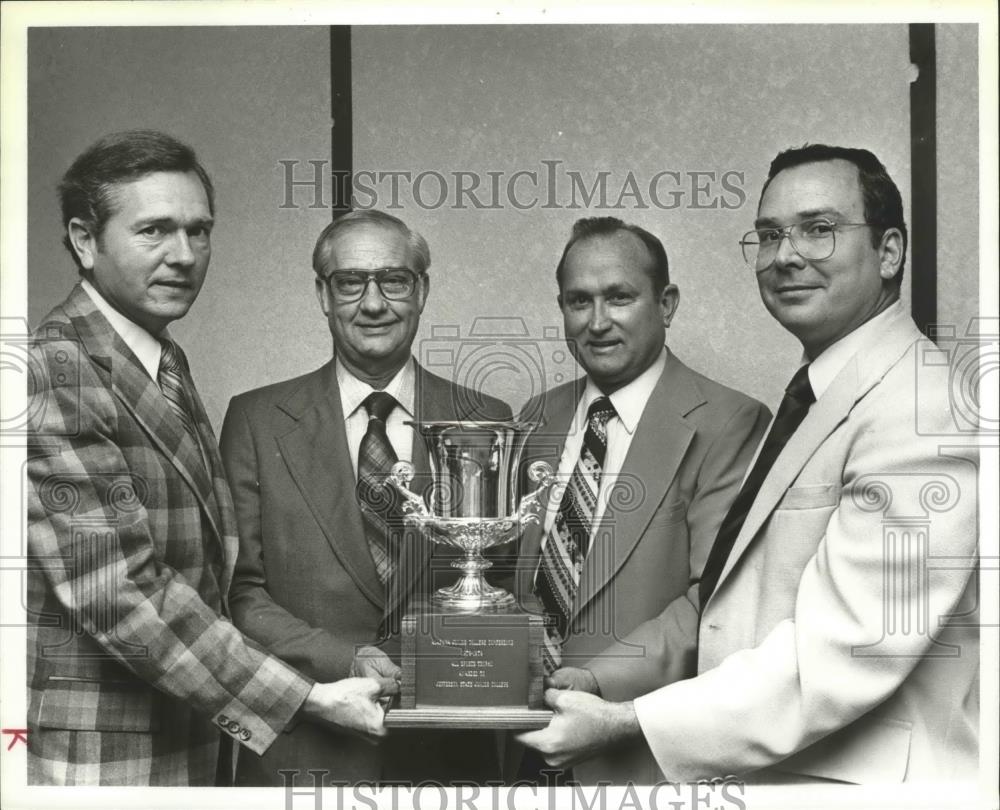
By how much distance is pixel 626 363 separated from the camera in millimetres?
2869

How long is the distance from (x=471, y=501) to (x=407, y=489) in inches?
7.3

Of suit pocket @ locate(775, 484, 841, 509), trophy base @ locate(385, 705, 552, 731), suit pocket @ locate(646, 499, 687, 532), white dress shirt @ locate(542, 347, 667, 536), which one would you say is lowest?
trophy base @ locate(385, 705, 552, 731)

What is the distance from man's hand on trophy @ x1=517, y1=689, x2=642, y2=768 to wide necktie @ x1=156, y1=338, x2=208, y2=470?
1077mm

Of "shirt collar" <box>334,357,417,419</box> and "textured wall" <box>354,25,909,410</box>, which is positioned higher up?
"textured wall" <box>354,25,909,410</box>

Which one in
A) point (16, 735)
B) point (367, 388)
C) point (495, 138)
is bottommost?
point (16, 735)

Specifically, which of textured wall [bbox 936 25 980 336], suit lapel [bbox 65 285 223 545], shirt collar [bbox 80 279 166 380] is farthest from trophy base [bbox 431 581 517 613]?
textured wall [bbox 936 25 980 336]

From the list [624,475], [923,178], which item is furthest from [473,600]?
[923,178]

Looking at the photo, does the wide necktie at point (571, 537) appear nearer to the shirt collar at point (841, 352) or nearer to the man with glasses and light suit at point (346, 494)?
the man with glasses and light suit at point (346, 494)

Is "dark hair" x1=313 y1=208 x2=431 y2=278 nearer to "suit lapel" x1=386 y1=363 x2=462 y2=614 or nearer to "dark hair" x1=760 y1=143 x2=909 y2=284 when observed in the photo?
"suit lapel" x1=386 y1=363 x2=462 y2=614

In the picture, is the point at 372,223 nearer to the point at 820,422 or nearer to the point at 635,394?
the point at 635,394

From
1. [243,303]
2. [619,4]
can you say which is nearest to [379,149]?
[243,303]

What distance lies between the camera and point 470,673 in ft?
8.71

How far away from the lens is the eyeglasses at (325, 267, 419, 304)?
113 inches

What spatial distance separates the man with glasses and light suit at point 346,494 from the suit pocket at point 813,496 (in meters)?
0.75
